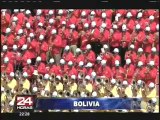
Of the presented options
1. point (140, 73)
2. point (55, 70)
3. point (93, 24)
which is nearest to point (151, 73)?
point (140, 73)

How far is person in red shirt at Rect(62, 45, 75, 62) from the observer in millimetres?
8867

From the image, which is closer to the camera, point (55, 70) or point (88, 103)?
point (88, 103)

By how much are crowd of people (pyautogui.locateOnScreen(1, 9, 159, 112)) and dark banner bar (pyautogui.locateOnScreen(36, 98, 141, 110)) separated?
0.28 feet

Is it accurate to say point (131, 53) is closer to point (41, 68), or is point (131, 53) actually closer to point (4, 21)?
point (41, 68)

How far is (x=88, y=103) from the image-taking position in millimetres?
8492

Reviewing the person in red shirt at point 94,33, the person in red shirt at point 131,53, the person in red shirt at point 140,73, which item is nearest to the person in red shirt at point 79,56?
the person in red shirt at point 94,33

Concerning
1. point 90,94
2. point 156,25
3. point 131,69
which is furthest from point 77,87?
point 156,25

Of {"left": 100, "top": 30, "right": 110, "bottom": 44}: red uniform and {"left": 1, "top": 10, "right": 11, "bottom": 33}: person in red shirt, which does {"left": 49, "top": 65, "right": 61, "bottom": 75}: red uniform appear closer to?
{"left": 100, "top": 30, "right": 110, "bottom": 44}: red uniform

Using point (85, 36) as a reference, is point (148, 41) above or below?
below

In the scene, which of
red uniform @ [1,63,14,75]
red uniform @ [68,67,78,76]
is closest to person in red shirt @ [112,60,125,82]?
red uniform @ [68,67,78,76]
